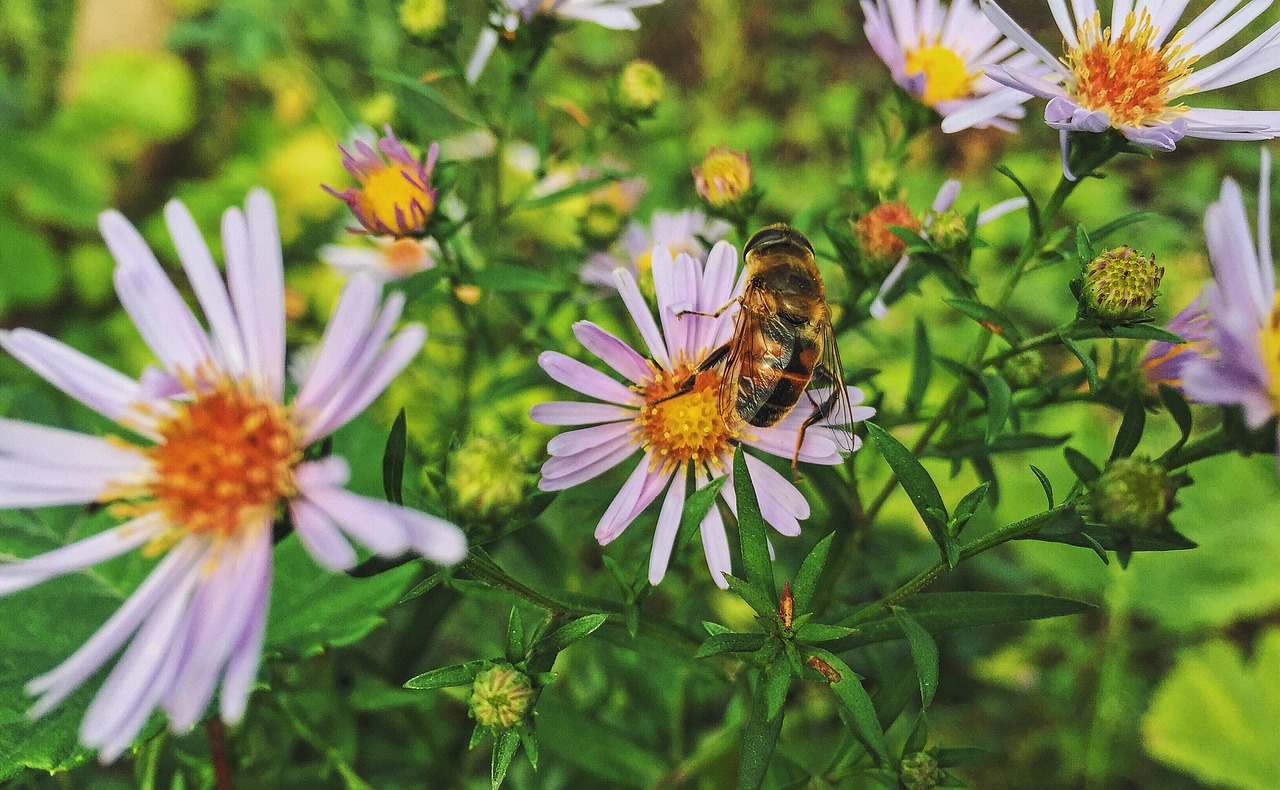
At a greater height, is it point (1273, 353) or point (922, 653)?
point (1273, 353)

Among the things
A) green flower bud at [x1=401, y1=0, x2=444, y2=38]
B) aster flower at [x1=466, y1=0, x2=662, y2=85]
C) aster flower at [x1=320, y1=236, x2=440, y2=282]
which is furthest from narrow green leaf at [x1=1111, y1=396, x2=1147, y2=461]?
aster flower at [x1=320, y1=236, x2=440, y2=282]

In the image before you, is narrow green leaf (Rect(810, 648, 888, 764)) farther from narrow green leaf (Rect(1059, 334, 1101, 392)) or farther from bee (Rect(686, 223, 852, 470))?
narrow green leaf (Rect(1059, 334, 1101, 392))

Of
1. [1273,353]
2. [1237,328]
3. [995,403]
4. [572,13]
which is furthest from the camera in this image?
[572,13]

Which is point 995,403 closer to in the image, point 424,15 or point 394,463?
point 394,463

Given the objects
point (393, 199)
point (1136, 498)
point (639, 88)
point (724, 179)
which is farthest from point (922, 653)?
point (639, 88)

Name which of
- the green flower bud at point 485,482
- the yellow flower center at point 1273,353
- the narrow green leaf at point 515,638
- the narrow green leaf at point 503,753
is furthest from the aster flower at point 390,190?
the yellow flower center at point 1273,353

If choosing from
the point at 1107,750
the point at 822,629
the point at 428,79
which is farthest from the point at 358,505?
the point at 1107,750

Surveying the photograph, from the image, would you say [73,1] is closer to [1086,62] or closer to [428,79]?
[428,79]
